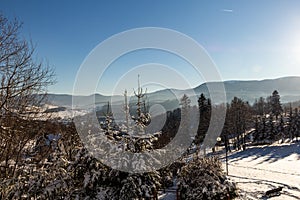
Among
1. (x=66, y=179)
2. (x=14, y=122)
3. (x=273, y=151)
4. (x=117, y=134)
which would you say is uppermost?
(x=14, y=122)

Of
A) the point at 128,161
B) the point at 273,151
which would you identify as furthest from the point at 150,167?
A: the point at 273,151

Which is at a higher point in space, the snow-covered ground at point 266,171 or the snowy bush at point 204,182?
the snowy bush at point 204,182

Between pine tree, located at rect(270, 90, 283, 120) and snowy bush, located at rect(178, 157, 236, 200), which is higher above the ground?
pine tree, located at rect(270, 90, 283, 120)

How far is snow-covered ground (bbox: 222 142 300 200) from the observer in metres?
18.1

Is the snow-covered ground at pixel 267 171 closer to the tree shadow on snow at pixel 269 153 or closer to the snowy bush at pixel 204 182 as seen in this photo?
the tree shadow on snow at pixel 269 153

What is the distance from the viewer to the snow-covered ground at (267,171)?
18141 millimetres

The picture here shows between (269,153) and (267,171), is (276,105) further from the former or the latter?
(267,171)

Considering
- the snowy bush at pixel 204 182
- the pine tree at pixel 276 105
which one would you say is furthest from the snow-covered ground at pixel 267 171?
the pine tree at pixel 276 105

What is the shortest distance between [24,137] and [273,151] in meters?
40.3

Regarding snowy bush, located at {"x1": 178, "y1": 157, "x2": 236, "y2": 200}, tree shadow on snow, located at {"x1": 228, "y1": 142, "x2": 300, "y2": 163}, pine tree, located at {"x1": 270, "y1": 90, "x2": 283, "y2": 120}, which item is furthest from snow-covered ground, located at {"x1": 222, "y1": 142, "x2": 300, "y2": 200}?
pine tree, located at {"x1": 270, "y1": 90, "x2": 283, "y2": 120}

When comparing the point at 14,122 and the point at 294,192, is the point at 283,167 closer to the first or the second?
the point at 294,192

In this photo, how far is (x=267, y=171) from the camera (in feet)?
88.5

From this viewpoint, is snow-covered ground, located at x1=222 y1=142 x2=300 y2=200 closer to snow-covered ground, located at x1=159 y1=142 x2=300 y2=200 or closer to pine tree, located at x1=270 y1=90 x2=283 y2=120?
snow-covered ground, located at x1=159 y1=142 x2=300 y2=200

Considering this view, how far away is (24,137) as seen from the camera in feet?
26.6
